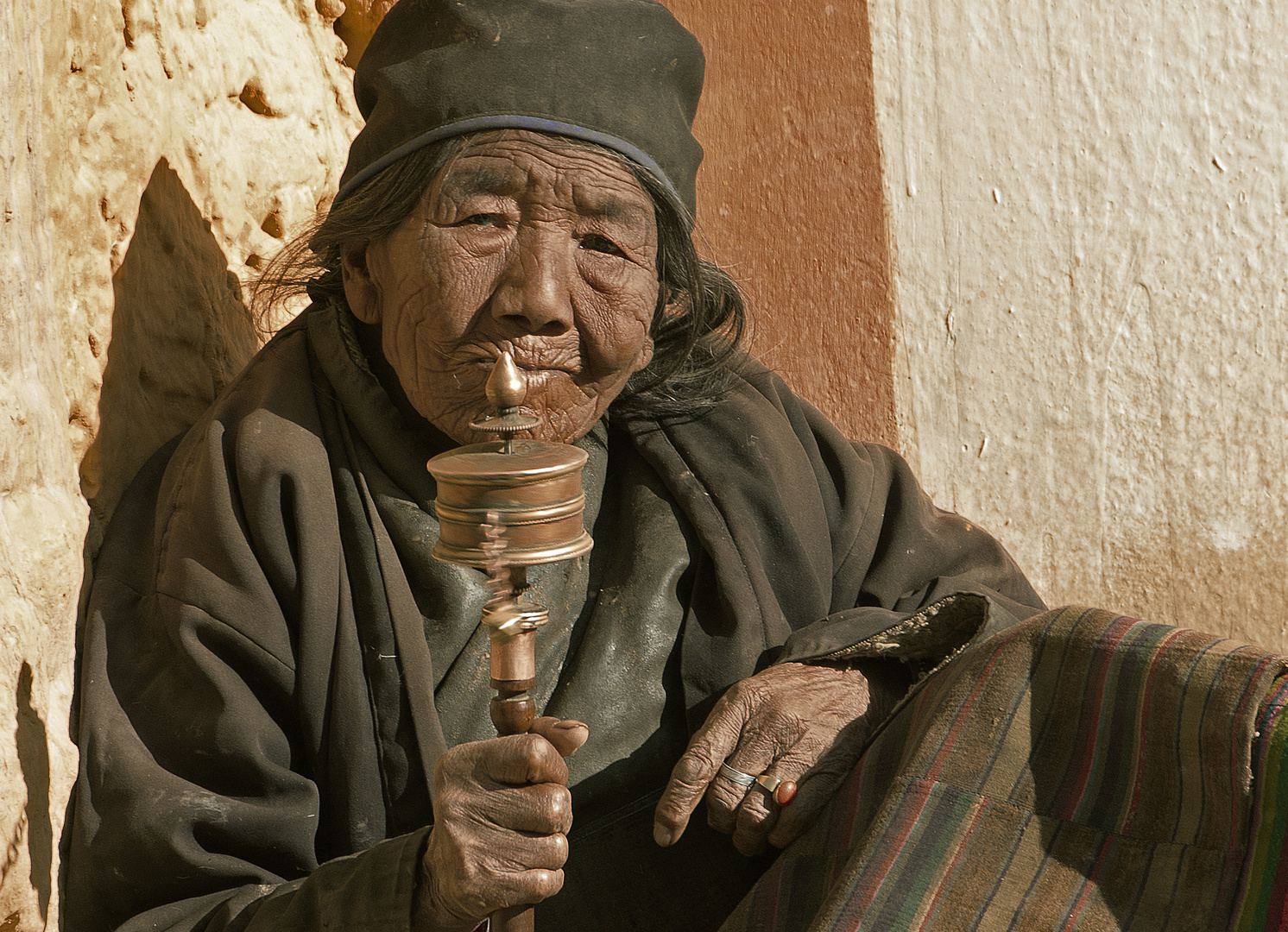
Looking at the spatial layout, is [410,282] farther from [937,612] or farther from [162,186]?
[937,612]

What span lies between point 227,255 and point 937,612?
1609 mm

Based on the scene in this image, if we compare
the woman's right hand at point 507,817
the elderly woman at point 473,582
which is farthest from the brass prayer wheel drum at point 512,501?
the elderly woman at point 473,582

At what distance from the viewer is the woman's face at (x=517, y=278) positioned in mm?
1840

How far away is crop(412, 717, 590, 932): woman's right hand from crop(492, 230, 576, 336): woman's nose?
65 centimetres

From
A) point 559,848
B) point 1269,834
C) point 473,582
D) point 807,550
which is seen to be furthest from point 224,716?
point 1269,834

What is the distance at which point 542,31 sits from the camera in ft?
6.27

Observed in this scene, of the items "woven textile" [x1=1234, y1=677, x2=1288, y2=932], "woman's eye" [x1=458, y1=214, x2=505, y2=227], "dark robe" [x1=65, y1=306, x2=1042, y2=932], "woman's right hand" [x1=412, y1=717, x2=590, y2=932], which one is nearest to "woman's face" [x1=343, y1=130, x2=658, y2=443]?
"woman's eye" [x1=458, y1=214, x2=505, y2=227]

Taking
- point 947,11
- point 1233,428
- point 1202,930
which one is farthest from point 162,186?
point 1233,428

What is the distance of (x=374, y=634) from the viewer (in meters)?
1.80

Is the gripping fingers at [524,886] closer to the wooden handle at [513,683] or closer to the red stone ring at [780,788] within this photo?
the wooden handle at [513,683]

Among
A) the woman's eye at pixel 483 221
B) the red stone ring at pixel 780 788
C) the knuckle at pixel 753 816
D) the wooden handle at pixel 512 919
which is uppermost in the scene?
the woman's eye at pixel 483 221

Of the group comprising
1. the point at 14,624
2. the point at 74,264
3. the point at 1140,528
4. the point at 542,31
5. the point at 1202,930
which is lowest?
the point at 1140,528

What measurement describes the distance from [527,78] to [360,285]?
0.44 m

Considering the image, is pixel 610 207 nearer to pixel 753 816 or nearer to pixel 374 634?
pixel 374 634
